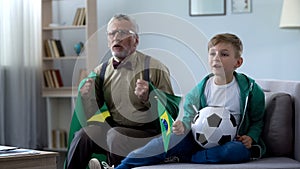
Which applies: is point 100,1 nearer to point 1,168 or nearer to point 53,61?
point 53,61

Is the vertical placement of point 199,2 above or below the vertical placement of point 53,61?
above

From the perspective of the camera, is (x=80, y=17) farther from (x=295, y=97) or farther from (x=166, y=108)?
(x=295, y=97)

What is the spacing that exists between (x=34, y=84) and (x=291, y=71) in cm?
224

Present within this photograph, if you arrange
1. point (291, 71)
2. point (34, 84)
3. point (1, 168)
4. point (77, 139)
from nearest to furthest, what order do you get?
point (1, 168) → point (77, 139) → point (291, 71) → point (34, 84)

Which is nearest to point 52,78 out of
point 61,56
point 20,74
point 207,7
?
point 61,56

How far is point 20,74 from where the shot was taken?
219 inches

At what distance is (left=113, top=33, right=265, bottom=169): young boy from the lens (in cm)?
287

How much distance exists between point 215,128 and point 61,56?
310cm

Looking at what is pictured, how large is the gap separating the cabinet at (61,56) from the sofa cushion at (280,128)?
9.15 feet

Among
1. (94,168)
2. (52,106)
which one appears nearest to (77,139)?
(94,168)

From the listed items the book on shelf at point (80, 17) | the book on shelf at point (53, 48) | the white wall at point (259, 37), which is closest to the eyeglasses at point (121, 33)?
the white wall at point (259, 37)

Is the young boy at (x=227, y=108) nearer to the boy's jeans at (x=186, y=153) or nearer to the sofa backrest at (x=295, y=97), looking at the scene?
the boy's jeans at (x=186, y=153)

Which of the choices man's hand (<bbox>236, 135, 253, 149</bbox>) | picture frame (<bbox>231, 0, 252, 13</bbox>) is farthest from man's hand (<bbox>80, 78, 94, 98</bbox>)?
picture frame (<bbox>231, 0, 252, 13</bbox>)

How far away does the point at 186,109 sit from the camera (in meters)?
3.07
